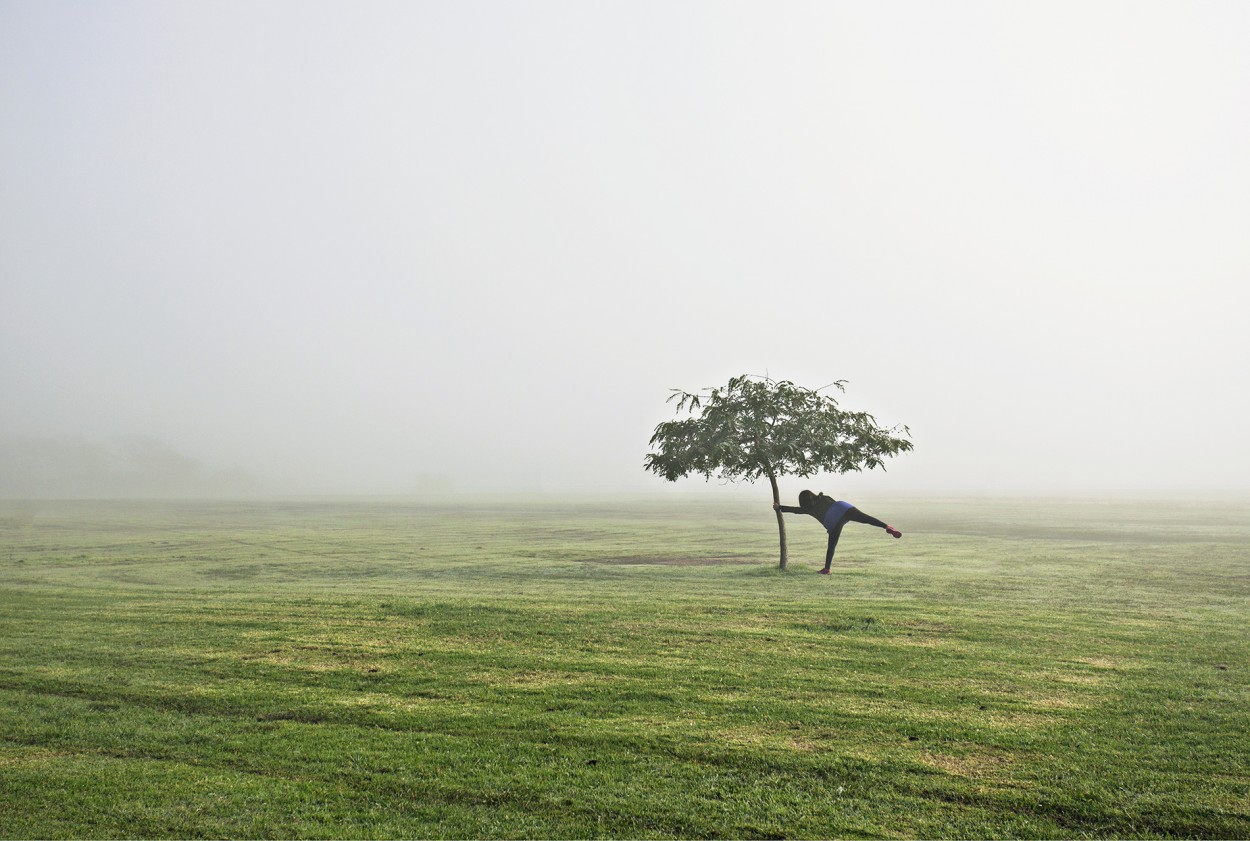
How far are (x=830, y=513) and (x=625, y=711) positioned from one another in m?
20.1

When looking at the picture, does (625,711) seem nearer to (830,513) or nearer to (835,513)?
(835,513)

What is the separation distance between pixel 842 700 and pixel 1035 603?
12.6 m

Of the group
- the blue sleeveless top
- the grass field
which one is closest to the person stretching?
the blue sleeveless top

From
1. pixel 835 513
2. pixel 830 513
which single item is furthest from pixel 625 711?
pixel 830 513

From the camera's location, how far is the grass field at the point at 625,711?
7891mm

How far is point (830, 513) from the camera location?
1157 inches

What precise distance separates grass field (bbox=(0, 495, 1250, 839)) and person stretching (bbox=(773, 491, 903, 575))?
192 inches

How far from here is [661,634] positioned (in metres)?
16.4

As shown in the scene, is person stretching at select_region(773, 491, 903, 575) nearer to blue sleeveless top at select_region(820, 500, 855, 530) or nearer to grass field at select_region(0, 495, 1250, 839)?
blue sleeveless top at select_region(820, 500, 855, 530)

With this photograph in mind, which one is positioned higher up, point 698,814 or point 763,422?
point 763,422

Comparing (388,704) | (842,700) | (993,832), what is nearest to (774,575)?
(842,700)

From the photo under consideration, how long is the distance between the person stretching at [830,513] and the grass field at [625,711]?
16.0ft

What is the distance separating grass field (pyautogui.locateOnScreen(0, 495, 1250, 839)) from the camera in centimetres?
789

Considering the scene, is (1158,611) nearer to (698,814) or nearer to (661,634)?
(661,634)
